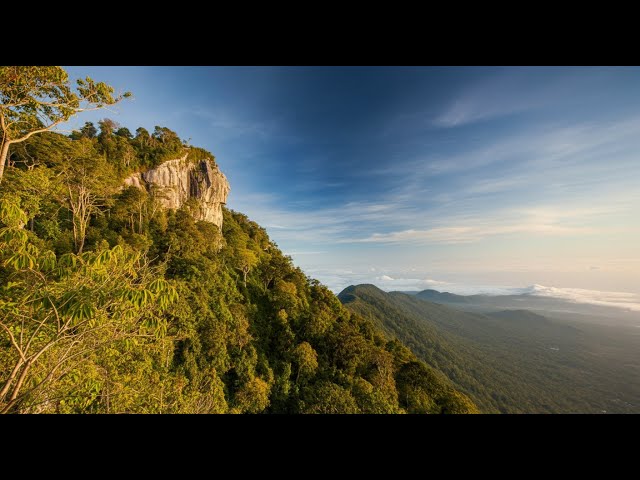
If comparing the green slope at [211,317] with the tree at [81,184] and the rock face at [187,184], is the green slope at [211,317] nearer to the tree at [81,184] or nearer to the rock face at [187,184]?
the tree at [81,184]

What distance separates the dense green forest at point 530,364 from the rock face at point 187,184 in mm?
57776

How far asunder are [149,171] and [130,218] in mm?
7885

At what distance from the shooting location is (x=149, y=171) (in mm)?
24797

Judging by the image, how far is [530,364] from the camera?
91188mm

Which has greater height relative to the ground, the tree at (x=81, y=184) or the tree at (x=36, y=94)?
the tree at (x=81, y=184)

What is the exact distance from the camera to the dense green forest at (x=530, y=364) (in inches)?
2472

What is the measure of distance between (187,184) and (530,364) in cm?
12490

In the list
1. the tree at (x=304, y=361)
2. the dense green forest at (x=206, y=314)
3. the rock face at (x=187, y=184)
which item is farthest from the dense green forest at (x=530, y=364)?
the rock face at (x=187, y=184)

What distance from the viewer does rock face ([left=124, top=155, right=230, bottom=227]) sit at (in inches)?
961

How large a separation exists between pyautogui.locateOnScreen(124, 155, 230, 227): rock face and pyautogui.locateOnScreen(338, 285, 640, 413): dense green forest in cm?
5778

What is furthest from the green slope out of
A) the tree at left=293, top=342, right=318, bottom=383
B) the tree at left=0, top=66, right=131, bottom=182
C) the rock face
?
the tree at left=0, top=66, right=131, bottom=182

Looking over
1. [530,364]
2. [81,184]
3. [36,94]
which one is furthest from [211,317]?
[530,364]
